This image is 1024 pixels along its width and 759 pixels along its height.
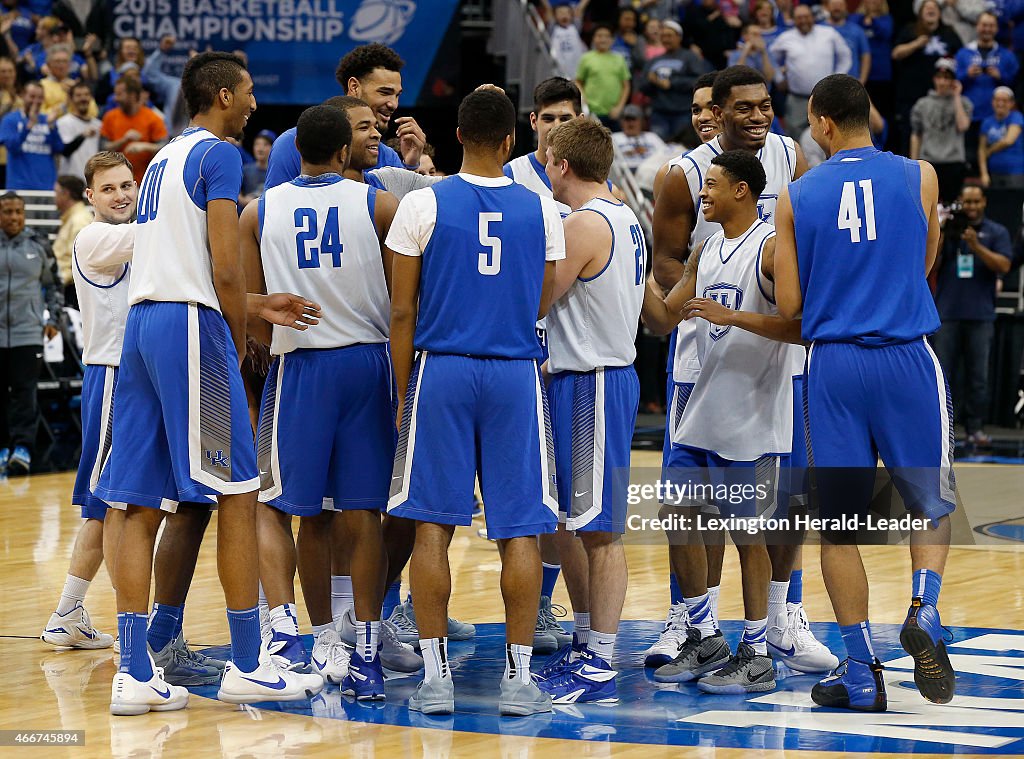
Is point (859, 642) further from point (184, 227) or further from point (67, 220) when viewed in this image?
point (67, 220)

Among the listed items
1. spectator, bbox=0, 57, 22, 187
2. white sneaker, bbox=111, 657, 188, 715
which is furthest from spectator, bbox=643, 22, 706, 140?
white sneaker, bbox=111, 657, 188, 715

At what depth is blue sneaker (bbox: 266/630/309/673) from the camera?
5.86 metres

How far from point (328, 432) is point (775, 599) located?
205 centimetres

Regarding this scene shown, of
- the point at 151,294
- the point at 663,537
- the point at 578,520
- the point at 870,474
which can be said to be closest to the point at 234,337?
the point at 151,294

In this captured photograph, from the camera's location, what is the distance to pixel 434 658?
18.3 feet

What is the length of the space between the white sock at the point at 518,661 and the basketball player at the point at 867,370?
3.64 feet

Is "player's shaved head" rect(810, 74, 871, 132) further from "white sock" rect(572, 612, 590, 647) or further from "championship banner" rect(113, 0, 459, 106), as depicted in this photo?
"championship banner" rect(113, 0, 459, 106)

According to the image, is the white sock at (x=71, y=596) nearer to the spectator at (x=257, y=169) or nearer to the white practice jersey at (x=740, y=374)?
the white practice jersey at (x=740, y=374)

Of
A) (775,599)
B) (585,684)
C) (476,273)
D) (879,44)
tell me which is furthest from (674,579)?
(879,44)

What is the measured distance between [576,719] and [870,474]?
4.71 ft

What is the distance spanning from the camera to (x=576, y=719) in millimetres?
5492

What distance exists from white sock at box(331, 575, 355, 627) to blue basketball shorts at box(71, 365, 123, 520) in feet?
3.75

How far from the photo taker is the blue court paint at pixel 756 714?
5152 millimetres

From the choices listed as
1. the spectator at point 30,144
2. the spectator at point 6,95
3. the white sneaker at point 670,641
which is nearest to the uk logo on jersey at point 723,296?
the white sneaker at point 670,641
